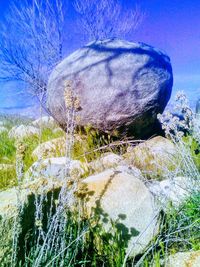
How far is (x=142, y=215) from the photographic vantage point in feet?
7.79

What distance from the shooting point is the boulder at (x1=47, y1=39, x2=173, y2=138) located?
5.16 m

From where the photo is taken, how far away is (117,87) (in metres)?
5.16

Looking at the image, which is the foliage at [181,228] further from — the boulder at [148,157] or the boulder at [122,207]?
the boulder at [148,157]

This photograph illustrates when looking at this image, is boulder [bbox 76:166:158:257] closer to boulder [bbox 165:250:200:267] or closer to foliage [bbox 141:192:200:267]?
foliage [bbox 141:192:200:267]

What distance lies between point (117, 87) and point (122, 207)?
3.03 metres

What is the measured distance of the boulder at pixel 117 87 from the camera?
5.16 meters

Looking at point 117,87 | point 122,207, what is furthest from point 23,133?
point 122,207

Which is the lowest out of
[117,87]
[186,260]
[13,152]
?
[186,260]

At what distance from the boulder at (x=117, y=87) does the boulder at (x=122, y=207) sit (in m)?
2.59

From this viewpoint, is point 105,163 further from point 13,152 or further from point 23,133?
point 23,133

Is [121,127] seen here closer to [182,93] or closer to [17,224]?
[182,93]

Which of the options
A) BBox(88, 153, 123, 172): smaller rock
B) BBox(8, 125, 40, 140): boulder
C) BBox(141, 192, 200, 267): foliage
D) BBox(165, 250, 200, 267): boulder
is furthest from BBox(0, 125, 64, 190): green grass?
BBox(165, 250, 200, 267): boulder

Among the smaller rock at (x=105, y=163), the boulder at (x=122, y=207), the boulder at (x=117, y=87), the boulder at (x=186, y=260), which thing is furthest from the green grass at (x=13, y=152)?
the boulder at (x=186, y=260)

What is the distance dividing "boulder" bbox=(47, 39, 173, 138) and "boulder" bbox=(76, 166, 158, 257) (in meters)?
2.59
